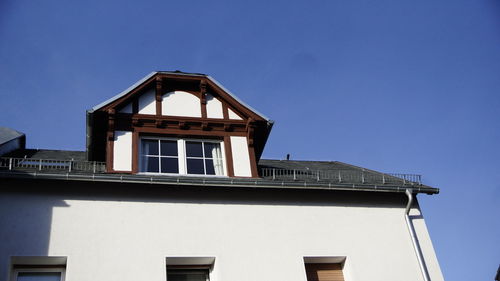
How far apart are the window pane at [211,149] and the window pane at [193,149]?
165 millimetres

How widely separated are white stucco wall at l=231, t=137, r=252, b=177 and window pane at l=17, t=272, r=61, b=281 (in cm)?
452

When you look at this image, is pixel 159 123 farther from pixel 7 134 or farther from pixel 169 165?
pixel 7 134

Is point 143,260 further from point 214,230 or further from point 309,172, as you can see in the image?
point 309,172

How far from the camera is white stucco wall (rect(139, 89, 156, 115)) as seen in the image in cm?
1302

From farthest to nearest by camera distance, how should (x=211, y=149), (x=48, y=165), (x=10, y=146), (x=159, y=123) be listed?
(x=10, y=146) < (x=211, y=149) < (x=159, y=123) < (x=48, y=165)

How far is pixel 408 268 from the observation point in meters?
11.7

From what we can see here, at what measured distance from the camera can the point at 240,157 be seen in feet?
42.0

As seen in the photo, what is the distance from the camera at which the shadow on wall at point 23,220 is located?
977 centimetres

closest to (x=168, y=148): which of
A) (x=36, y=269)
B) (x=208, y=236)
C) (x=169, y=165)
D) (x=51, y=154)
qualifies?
(x=169, y=165)

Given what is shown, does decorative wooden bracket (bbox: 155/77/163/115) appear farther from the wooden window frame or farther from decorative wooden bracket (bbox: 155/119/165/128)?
the wooden window frame

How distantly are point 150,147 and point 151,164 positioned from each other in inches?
21.0

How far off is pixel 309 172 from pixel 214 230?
397 centimetres

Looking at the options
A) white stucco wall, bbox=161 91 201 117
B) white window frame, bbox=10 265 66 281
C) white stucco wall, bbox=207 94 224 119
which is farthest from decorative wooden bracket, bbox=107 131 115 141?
white window frame, bbox=10 265 66 281

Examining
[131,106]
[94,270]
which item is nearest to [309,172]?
[131,106]
